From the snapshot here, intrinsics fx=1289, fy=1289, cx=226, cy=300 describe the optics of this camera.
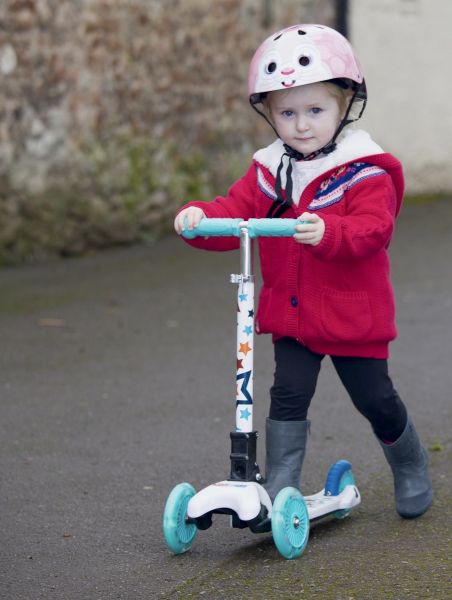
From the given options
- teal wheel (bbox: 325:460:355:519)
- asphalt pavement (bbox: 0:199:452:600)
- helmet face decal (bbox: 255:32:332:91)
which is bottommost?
asphalt pavement (bbox: 0:199:452:600)

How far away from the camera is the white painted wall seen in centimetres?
1280

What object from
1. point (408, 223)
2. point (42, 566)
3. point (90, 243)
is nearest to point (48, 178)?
point (90, 243)

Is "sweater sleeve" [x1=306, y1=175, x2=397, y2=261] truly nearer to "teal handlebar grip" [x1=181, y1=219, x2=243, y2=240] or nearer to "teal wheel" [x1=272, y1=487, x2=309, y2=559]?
"teal handlebar grip" [x1=181, y1=219, x2=243, y2=240]

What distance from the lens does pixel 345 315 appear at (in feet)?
12.9

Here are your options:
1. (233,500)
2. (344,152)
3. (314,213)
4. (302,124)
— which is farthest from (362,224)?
(233,500)

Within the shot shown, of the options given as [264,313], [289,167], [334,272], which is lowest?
[264,313]

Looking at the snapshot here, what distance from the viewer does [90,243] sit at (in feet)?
32.1

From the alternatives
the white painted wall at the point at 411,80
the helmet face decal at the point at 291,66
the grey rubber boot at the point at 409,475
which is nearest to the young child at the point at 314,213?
the helmet face decal at the point at 291,66

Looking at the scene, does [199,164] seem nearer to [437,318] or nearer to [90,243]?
[90,243]

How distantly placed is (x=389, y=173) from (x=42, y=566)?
157 cm

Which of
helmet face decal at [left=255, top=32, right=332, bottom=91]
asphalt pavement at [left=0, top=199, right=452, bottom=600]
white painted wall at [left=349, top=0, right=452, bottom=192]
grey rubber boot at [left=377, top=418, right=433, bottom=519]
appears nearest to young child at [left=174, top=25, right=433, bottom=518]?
helmet face decal at [left=255, top=32, right=332, bottom=91]

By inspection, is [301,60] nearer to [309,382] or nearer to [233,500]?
[309,382]

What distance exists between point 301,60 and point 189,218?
0.57m

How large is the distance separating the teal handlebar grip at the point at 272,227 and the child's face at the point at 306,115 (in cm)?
36
